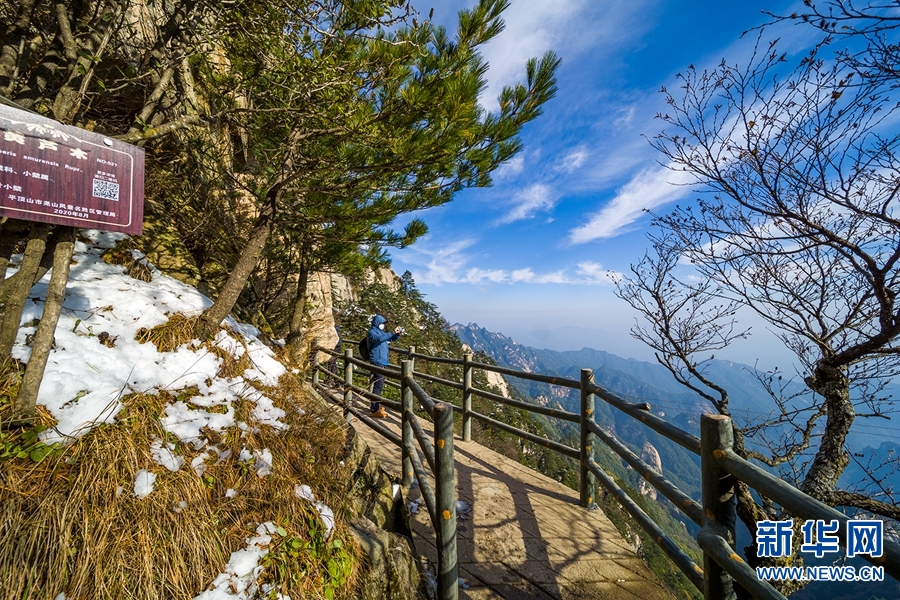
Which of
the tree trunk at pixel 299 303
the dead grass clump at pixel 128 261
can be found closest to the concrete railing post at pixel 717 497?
the dead grass clump at pixel 128 261

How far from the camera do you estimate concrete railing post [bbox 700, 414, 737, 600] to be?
1449 mm

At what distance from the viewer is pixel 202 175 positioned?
428 centimetres

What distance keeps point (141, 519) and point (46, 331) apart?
1.15 metres

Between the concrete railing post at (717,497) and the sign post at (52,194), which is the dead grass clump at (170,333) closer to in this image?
the sign post at (52,194)

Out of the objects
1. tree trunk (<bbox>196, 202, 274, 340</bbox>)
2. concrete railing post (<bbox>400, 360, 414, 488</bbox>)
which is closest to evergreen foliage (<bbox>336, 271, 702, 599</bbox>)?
concrete railing post (<bbox>400, 360, 414, 488</bbox>)

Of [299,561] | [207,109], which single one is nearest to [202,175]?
[207,109]

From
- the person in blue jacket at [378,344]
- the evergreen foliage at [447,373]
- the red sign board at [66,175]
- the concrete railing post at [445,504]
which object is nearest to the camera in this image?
the red sign board at [66,175]

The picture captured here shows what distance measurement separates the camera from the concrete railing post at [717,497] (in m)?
1.45

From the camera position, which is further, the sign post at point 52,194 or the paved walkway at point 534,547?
the paved walkway at point 534,547

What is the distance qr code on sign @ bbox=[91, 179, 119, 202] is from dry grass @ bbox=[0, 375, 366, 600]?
47.7 inches

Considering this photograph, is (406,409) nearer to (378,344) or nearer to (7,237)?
(7,237)

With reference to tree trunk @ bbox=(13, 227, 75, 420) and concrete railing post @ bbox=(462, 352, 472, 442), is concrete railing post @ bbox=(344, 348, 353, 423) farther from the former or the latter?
tree trunk @ bbox=(13, 227, 75, 420)

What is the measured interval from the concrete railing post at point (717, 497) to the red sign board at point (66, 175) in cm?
319

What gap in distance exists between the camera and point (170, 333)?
2.87 m
